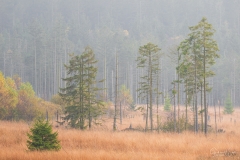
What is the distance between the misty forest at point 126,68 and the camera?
2588cm

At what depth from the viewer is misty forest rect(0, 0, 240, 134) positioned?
25875 millimetres

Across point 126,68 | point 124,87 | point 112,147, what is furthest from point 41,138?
point 126,68

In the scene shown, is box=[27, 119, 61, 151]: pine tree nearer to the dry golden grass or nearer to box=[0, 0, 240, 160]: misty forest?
box=[0, 0, 240, 160]: misty forest

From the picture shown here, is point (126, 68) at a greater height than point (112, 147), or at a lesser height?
greater

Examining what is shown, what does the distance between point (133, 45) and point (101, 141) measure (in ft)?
230

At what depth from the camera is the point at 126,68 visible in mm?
78688

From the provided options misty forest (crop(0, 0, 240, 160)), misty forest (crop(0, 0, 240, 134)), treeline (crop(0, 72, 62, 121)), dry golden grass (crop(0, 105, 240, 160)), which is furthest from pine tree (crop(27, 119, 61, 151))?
treeline (crop(0, 72, 62, 121))

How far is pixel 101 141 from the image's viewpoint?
60.7ft

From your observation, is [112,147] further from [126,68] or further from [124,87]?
[126,68]

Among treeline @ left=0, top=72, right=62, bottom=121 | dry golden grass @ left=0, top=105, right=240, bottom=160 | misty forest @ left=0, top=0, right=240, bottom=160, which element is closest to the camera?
dry golden grass @ left=0, top=105, right=240, bottom=160

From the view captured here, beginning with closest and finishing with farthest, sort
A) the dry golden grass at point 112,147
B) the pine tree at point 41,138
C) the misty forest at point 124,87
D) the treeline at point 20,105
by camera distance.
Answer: the dry golden grass at point 112,147, the pine tree at point 41,138, the misty forest at point 124,87, the treeline at point 20,105

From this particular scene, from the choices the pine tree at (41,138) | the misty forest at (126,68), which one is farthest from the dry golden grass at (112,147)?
the misty forest at (126,68)

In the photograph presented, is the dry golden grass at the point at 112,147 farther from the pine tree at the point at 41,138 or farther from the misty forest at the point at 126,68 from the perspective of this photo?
the misty forest at the point at 126,68

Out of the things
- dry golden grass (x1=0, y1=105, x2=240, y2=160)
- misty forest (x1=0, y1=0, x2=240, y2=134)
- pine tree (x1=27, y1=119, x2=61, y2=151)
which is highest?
misty forest (x1=0, y1=0, x2=240, y2=134)
